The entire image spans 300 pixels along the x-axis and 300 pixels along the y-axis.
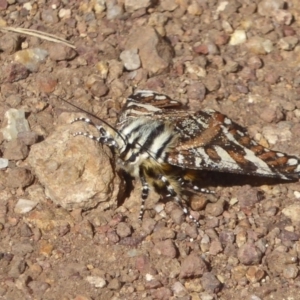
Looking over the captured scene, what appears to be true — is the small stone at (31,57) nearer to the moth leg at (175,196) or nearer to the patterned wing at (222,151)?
the patterned wing at (222,151)

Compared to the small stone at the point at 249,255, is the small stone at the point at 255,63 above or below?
above

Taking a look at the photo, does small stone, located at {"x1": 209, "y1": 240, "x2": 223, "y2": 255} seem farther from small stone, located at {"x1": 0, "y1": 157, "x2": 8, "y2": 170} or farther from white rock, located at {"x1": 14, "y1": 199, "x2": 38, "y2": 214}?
small stone, located at {"x1": 0, "y1": 157, "x2": 8, "y2": 170}

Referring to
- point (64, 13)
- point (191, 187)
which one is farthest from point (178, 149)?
point (64, 13)

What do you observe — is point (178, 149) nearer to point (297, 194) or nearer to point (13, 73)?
point (297, 194)

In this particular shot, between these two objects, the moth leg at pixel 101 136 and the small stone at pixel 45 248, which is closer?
the small stone at pixel 45 248

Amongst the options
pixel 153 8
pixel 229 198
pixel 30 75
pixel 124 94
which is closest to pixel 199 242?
pixel 229 198

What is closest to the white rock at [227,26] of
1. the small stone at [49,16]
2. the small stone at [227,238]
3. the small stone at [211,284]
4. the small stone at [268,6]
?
the small stone at [268,6]

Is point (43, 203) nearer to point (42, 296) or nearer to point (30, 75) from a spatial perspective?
point (42, 296)
